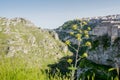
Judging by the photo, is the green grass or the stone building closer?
the green grass

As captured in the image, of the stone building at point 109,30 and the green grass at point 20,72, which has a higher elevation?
the green grass at point 20,72

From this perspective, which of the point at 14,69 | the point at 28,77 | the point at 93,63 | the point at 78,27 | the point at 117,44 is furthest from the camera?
the point at 93,63

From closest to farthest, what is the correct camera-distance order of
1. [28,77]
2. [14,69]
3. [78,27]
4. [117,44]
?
[28,77], [14,69], [78,27], [117,44]

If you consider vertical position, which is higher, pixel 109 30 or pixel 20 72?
pixel 20 72

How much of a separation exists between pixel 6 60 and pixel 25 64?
62 cm

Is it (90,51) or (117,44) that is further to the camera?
(90,51)

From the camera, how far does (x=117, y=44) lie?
372ft

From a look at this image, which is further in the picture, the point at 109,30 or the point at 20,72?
the point at 109,30

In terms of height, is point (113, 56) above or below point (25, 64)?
below

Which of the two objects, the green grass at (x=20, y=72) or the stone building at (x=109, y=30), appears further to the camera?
the stone building at (x=109, y=30)

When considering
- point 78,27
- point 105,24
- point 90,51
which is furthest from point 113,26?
point 78,27

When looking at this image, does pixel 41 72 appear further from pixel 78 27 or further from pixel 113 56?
pixel 113 56

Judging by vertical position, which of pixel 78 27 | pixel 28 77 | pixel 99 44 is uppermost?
pixel 78 27

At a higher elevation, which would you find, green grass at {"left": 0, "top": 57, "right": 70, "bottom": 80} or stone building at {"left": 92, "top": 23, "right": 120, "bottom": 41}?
green grass at {"left": 0, "top": 57, "right": 70, "bottom": 80}
